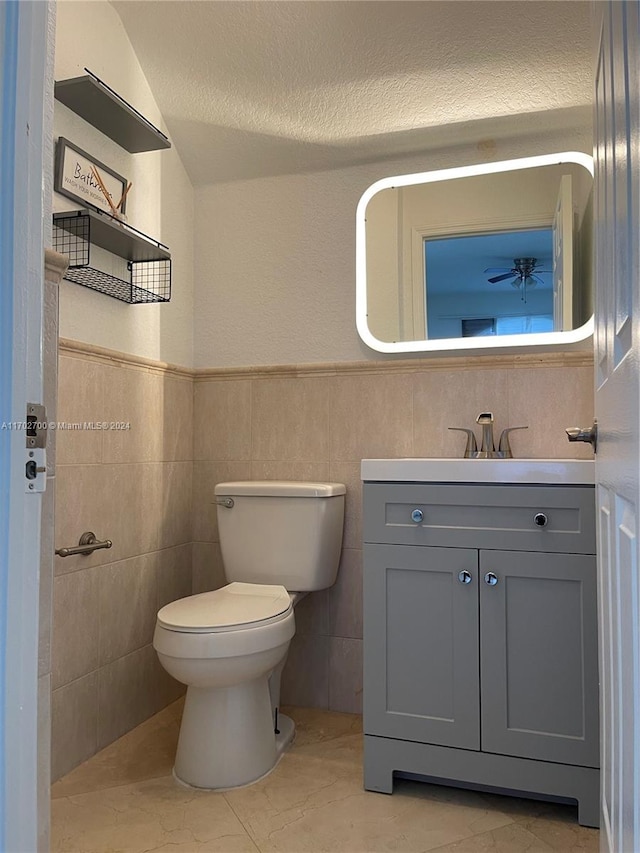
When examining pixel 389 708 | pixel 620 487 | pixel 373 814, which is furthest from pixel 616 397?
pixel 373 814

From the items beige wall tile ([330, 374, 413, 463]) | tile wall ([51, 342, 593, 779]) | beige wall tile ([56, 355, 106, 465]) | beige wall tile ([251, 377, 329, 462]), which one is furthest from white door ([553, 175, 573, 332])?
beige wall tile ([56, 355, 106, 465])

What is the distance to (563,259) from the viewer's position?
2.18m

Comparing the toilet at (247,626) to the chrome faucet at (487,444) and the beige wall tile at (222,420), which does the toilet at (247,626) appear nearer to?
the beige wall tile at (222,420)

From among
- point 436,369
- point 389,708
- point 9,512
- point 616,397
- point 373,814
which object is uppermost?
point 436,369

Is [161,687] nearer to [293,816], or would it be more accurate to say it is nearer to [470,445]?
[293,816]

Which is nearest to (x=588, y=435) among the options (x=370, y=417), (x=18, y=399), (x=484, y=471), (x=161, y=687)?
(x=484, y=471)

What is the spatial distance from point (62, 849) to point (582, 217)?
231cm

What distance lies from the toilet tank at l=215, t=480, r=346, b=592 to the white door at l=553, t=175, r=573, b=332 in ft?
3.12

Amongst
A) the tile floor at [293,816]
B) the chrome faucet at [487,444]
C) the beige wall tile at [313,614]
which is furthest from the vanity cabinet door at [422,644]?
the beige wall tile at [313,614]

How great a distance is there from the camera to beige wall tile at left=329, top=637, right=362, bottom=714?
7.75 ft

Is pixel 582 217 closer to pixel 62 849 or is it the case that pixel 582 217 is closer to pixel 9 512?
pixel 9 512

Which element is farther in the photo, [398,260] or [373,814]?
[398,260]

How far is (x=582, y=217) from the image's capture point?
2154 mm

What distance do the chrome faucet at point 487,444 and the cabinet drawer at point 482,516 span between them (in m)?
0.40
